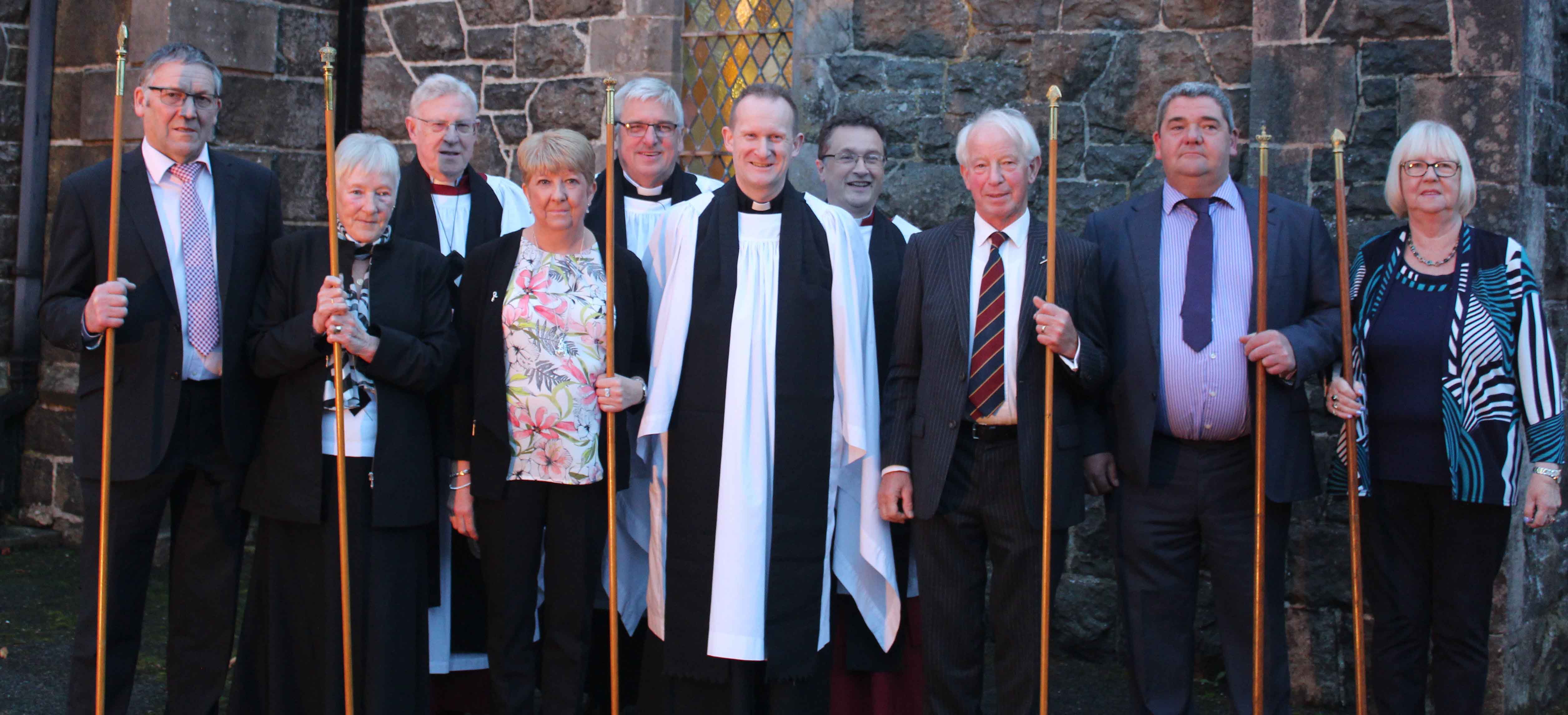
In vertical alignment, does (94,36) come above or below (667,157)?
above

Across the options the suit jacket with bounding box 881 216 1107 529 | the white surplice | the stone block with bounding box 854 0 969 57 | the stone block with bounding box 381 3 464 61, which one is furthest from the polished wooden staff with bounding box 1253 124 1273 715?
the stone block with bounding box 381 3 464 61

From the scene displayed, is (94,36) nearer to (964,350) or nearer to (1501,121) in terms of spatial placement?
(964,350)

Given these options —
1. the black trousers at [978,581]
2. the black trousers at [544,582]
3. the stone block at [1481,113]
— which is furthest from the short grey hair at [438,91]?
the stone block at [1481,113]

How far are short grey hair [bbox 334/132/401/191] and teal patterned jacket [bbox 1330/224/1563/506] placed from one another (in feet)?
8.33

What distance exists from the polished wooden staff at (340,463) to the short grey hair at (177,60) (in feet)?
1.29

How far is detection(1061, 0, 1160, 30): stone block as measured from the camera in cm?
507

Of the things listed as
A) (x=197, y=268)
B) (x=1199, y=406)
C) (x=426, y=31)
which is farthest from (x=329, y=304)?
(x=426, y=31)

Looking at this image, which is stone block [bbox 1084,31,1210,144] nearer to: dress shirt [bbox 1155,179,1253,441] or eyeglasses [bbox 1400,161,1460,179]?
eyeglasses [bbox 1400,161,1460,179]

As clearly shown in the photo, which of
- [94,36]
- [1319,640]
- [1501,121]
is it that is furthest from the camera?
[94,36]

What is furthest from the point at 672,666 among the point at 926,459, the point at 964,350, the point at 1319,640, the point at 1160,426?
the point at 1319,640

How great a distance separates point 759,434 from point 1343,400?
4.95ft

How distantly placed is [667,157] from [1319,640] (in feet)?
8.84

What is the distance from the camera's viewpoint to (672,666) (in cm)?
363

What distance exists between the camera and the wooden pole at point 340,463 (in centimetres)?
345
